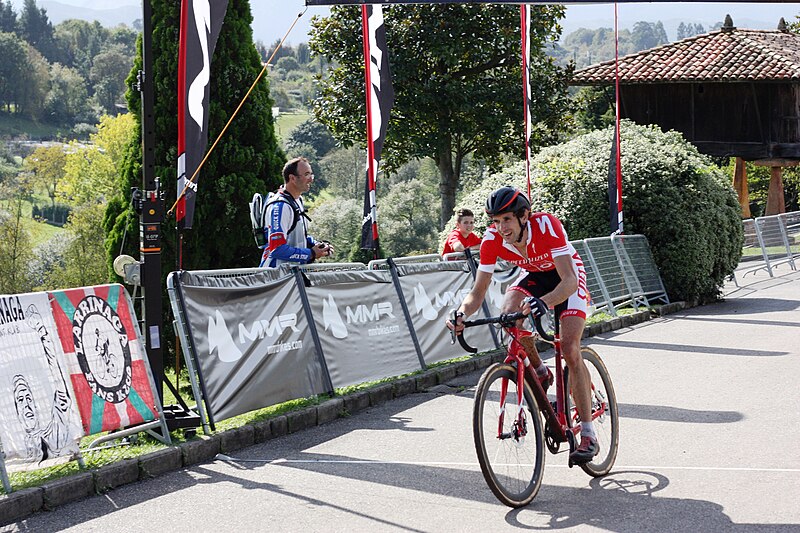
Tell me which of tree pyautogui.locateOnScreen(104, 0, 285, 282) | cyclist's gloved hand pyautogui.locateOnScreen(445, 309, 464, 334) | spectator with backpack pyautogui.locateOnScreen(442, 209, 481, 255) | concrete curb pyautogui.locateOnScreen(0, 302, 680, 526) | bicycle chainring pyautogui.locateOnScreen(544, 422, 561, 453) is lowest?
concrete curb pyautogui.locateOnScreen(0, 302, 680, 526)

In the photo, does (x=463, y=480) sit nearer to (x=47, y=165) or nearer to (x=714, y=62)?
(x=714, y=62)

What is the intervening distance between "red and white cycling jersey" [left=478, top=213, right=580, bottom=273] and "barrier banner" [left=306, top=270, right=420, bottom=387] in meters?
3.74

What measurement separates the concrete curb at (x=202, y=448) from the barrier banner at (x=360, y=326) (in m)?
0.24

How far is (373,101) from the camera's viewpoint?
13.0 m

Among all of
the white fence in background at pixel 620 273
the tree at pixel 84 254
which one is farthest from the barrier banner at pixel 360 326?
the tree at pixel 84 254

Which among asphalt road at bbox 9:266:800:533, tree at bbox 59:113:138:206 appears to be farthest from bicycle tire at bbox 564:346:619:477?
tree at bbox 59:113:138:206

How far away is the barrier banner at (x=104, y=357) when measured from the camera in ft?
24.6

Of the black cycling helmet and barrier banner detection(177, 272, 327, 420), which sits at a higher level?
the black cycling helmet

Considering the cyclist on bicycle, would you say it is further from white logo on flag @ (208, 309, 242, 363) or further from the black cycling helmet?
white logo on flag @ (208, 309, 242, 363)

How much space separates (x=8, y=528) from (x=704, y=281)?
53.9ft

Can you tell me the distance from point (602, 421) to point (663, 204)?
13.8 m

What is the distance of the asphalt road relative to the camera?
620 centimetres

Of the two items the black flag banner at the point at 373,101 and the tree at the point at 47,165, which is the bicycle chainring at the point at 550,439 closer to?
the black flag banner at the point at 373,101

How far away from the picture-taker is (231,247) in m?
16.4
